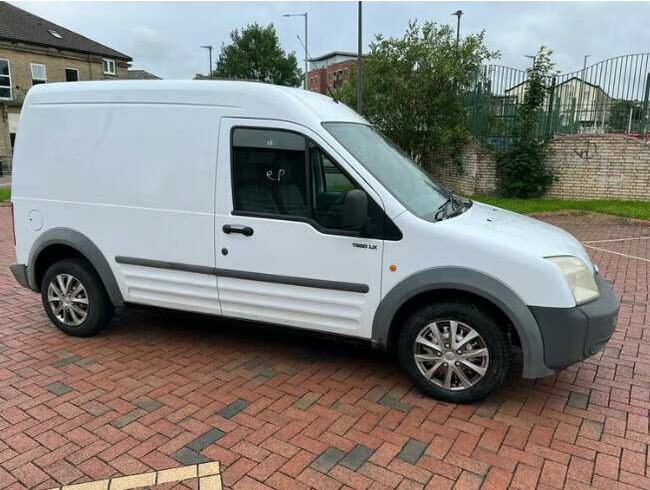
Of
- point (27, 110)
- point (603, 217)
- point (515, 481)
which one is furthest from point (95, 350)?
point (603, 217)

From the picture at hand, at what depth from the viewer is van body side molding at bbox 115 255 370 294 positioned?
3.62 metres

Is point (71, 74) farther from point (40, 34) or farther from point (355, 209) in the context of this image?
point (355, 209)

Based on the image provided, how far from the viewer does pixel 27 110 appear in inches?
180

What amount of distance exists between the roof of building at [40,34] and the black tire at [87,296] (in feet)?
116

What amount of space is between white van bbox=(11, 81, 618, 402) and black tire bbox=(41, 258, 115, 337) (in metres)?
0.01

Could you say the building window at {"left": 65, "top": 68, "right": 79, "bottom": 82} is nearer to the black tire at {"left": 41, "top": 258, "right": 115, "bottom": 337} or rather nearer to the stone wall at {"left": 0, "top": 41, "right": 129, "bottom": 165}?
the stone wall at {"left": 0, "top": 41, "right": 129, "bottom": 165}

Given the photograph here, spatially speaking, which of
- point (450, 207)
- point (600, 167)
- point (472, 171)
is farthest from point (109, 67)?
point (450, 207)

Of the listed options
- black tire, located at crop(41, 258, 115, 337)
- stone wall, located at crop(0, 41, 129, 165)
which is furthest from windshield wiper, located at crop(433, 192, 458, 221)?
stone wall, located at crop(0, 41, 129, 165)

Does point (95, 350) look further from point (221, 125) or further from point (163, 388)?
point (221, 125)

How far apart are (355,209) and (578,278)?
150 centimetres

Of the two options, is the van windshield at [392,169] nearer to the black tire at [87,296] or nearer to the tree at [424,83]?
the black tire at [87,296]

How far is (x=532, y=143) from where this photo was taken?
13773 millimetres

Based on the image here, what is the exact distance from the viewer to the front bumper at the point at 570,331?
3188 millimetres

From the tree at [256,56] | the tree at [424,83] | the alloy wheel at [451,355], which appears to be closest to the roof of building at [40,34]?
the tree at [256,56]
